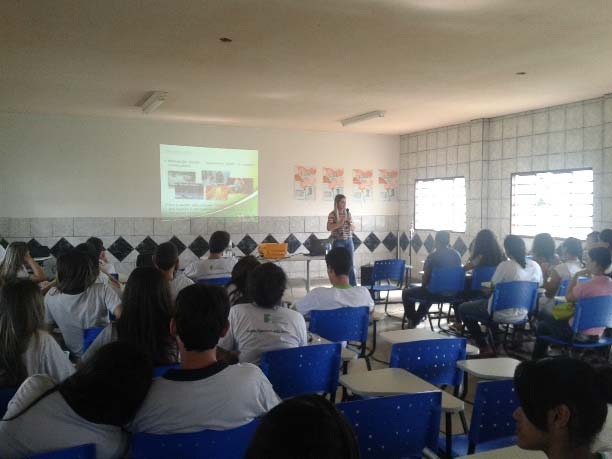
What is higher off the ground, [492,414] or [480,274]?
[480,274]

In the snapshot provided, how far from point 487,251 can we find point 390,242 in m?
4.52

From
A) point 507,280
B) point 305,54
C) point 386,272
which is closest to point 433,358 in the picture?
point 507,280

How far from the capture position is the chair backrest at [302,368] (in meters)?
2.42

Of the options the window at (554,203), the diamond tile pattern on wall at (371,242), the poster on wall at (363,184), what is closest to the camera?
the window at (554,203)

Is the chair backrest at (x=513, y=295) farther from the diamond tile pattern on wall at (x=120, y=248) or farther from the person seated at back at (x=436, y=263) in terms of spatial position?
the diamond tile pattern on wall at (x=120, y=248)

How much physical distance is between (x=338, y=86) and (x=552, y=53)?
85.3 inches

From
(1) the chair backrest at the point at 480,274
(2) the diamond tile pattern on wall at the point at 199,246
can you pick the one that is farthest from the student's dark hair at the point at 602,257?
(2) the diamond tile pattern on wall at the point at 199,246

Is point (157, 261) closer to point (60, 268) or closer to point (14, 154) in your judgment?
point (60, 268)

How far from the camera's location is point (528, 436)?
4.31ft

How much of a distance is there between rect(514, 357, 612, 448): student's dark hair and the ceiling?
2723mm

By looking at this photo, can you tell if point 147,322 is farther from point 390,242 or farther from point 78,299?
point 390,242

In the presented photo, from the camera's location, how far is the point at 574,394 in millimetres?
1237

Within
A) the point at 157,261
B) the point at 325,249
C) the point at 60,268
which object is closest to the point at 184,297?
the point at 60,268

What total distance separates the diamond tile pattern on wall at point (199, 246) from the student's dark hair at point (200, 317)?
6.93 meters
